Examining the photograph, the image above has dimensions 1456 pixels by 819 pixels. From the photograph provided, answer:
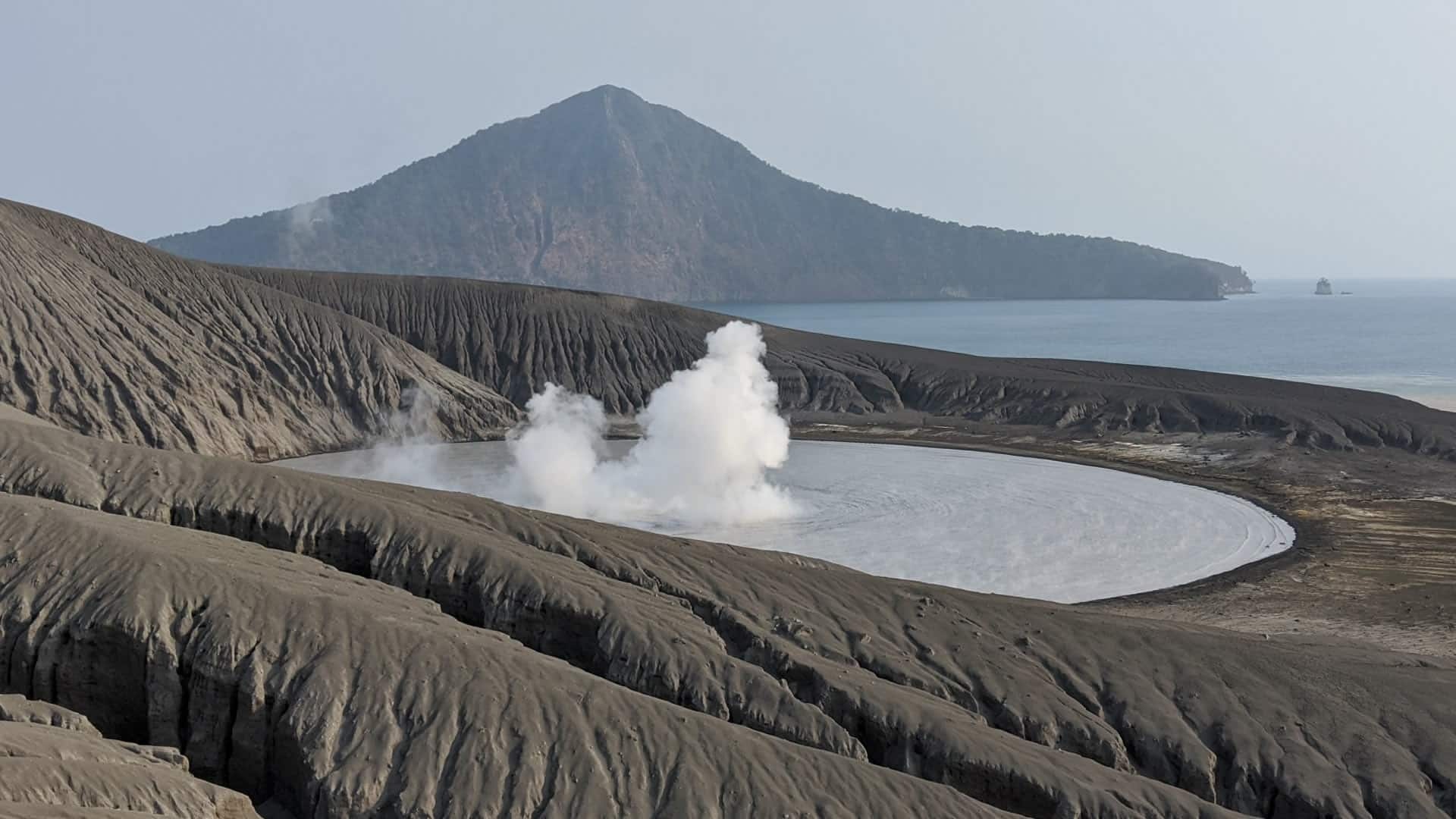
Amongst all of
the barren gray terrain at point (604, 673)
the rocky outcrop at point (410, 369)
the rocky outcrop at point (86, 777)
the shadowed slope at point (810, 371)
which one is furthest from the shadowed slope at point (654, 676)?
the shadowed slope at point (810, 371)

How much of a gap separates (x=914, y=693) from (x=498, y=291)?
251ft

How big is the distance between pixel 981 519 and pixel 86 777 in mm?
37380

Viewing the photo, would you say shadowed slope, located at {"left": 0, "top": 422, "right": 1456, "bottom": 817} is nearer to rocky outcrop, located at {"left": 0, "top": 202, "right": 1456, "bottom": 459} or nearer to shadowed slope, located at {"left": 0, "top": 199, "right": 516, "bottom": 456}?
shadowed slope, located at {"left": 0, "top": 199, "right": 516, "bottom": 456}

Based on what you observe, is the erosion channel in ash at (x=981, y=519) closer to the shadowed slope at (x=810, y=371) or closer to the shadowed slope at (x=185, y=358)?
the shadowed slope at (x=185, y=358)

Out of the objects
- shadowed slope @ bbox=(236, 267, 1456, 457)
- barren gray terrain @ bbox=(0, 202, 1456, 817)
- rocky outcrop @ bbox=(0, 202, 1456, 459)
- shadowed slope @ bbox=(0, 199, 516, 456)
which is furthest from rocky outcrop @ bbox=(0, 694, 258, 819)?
shadowed slope @ bbox=(236, 267, 1456, 457)

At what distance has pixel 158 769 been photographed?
23.6 meters

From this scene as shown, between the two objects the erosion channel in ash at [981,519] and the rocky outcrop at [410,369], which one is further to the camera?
the rocky outcrop at [410,369]

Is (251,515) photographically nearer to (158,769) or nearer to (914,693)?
(158,769)

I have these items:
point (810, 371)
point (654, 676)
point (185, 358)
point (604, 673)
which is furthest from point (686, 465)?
point (810, 371)

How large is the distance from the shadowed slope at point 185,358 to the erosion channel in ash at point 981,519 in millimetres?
5911

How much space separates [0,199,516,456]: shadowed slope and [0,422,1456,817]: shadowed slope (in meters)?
33.8

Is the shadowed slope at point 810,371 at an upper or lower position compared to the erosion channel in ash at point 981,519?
upper

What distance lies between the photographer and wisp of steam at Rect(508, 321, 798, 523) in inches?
2127

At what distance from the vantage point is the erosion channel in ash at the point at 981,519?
46.0m
